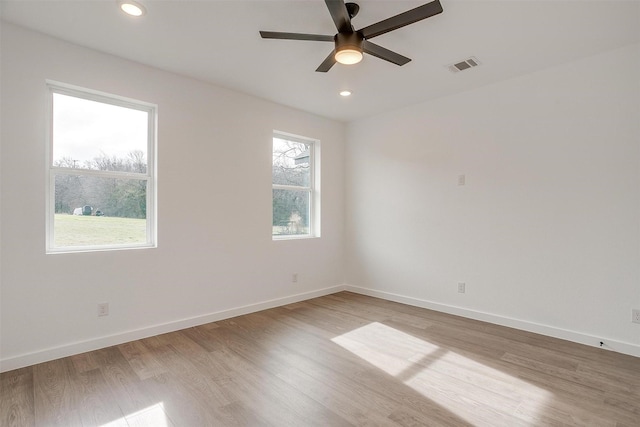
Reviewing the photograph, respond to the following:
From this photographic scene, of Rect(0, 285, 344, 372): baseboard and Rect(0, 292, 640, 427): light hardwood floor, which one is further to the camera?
Rect(0, 285, 344, 372): baseboard

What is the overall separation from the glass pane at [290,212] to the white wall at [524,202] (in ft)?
3.55

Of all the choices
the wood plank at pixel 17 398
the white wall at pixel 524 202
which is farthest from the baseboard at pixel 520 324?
the wood plank at pixel 17 398

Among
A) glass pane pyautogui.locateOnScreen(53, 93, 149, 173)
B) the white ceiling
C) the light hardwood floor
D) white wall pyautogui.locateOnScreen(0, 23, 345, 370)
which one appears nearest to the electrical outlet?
white wall pyautogui.locateOnScreen(0, 23, 345, 370)

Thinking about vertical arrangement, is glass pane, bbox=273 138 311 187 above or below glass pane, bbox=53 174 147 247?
above

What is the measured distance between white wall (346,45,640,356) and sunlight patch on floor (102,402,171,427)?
3278 mm

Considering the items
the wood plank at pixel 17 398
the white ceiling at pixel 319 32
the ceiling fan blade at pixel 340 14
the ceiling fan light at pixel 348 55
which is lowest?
the wood plank at pixel 17 398

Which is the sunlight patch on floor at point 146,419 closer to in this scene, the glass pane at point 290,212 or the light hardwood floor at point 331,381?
the light hardwood floor at point 331,381

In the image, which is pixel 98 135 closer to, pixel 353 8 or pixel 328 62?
pixel 328 62

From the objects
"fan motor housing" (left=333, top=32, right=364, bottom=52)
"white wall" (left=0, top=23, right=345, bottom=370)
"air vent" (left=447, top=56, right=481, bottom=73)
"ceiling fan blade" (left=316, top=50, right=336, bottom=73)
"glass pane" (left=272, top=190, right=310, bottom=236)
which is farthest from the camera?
"glass pane" (left=272, top=190, right=310, bottom=236)

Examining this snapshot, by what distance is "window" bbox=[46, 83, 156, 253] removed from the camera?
2.81 m

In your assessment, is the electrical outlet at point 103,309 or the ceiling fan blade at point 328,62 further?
the electrical outlet at point 103,309

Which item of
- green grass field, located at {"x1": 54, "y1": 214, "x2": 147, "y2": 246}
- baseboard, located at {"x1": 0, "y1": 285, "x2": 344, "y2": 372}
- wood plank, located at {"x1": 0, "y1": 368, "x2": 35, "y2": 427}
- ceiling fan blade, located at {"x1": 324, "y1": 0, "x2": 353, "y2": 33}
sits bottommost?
wood plank, located at {"x1": 0, "y1": 368, "x2": 35, "y2": 427}

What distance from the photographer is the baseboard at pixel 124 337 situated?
252 centimetres

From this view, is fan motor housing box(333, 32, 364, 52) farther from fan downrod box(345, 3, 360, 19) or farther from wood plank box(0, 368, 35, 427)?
A: wood plank box(0, 368, 35, 427)
